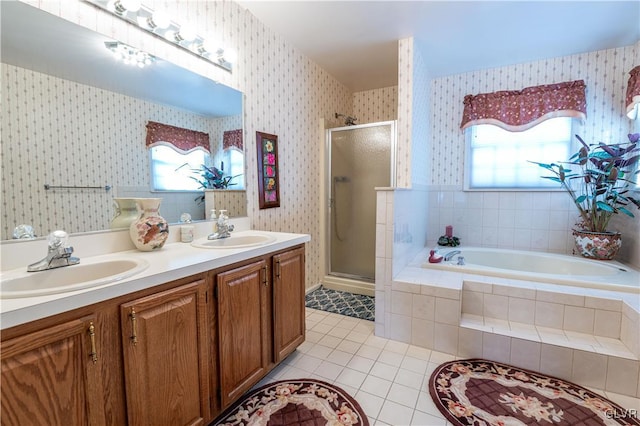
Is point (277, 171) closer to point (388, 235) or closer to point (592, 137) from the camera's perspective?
point (388, 235)

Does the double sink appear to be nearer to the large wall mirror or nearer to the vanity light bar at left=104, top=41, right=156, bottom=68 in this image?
the large wall mirror

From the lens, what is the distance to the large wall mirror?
115cm

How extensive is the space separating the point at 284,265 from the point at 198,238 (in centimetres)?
60

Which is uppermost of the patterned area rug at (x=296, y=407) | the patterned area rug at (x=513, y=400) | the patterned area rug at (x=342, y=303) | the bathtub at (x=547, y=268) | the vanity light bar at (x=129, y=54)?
the vanity light bar at (x=129, y=54)

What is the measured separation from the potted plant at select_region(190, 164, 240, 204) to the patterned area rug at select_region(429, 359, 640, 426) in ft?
6.11

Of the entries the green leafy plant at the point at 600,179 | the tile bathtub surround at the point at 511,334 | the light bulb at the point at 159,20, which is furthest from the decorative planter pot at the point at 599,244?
the light bulb at the point at 159,20

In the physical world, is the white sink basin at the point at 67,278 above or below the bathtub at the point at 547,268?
above

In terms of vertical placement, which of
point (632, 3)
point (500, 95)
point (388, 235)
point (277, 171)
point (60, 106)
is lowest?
point (388, 235)

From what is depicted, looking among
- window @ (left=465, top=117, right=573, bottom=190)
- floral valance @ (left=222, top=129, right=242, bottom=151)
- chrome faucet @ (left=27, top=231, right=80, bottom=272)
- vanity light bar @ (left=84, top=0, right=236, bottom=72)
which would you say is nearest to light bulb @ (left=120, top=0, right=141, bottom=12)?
vanity light bar @ (left=84, top=0, right=236, bottom=72)

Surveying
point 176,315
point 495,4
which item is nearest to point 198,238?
point 176,315

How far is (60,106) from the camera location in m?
1.26

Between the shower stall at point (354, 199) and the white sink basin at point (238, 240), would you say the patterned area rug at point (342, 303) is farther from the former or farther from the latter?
the white sink basin at point (238, 240)

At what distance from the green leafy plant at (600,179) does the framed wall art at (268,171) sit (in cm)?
260

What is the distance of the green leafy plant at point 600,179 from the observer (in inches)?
96.5
